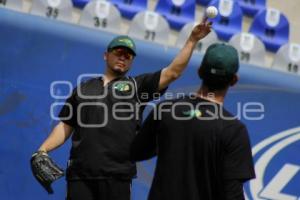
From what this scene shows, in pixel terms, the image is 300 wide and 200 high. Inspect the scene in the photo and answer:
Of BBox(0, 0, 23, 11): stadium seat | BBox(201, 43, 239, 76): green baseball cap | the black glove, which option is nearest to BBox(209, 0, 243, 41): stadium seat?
BBox(0, 0, 23, 11): stadium seat

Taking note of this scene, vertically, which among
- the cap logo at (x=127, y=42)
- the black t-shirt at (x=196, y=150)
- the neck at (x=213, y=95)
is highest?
the cap logo at (x=127, y=42)

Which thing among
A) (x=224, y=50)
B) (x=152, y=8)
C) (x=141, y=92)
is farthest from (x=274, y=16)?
(x=224, y=50)

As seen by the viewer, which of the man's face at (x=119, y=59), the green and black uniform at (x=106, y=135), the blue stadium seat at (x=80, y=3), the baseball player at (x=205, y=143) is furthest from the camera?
the blue stadium seat at (x=80, y=3)

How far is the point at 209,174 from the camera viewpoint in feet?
5.40

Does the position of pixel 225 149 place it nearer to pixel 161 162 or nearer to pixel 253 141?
pixel 161 162

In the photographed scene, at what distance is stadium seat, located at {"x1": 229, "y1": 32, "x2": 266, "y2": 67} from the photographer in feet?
14.7

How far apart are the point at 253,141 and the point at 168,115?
2.06 meters

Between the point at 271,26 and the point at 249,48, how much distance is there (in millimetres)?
782

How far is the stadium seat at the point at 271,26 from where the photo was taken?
5.17 metres

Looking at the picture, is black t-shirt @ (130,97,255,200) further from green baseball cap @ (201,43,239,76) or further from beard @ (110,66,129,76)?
beard @ (110,66,129,76)

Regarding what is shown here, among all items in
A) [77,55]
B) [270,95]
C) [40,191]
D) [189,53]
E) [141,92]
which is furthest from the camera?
[270,95]

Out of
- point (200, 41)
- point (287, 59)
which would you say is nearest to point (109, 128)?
point (200, 41)

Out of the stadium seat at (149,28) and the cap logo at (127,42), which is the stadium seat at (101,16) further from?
the cap logo at (127,42)

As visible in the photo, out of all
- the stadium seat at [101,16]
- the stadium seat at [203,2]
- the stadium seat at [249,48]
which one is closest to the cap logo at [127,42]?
the stadium seat at [101,16]
